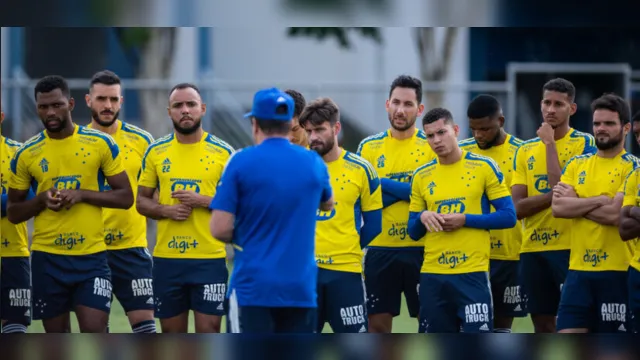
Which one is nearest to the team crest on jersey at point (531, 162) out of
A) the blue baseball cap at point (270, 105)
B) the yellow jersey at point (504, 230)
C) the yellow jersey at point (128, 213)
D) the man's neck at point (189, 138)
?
the yellow jersey at point (504, 230)

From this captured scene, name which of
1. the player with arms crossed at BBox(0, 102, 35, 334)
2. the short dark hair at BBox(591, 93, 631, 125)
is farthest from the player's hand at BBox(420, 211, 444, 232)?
the player with arms crossed at BBox(0, 102, 35, 334)

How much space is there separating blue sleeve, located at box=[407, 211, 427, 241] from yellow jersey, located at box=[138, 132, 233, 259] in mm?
1394

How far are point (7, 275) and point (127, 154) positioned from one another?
1323mm

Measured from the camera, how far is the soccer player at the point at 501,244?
367 inches

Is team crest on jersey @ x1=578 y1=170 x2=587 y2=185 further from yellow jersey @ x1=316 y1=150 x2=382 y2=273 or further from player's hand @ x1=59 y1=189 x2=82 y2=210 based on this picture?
player's hand @ x1=59 y1=189 x2=82 y2=210

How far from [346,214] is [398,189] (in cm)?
73

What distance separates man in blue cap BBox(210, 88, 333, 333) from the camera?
257 inches

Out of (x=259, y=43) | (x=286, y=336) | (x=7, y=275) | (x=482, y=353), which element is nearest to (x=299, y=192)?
(x=286, y=336)

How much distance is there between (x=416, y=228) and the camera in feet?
28.0

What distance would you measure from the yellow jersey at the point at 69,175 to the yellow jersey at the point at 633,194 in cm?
366

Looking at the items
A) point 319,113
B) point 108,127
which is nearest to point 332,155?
point 319,113

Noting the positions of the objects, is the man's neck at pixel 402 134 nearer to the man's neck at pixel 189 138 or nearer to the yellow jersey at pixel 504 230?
the yellow jersey at pixel 504 230

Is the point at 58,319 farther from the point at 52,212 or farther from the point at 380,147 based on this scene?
the point at 380,147

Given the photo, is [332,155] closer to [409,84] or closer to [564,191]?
[409,84]
